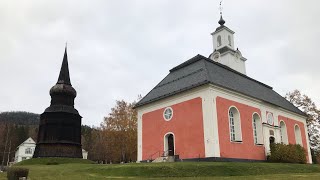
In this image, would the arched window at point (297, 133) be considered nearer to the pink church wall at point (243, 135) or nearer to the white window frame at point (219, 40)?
the pink church wall at point (243, 135)

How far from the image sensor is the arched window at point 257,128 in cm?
2794

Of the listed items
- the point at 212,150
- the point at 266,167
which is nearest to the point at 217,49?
the point at 212,150

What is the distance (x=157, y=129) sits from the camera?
27.5 meters

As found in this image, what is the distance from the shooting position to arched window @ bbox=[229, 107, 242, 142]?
25.4m

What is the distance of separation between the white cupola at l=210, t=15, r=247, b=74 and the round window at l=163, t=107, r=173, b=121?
13773 mm

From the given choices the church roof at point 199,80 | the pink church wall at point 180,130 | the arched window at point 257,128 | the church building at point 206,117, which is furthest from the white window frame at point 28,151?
the arched window at point 257,128

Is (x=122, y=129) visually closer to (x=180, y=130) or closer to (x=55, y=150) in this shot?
(x=55, y=150)

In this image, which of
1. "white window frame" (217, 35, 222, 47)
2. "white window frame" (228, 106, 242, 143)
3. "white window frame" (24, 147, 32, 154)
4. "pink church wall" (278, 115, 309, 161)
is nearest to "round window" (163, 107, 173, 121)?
"white window frame" (228, 106, 242, 143)

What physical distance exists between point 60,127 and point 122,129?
1002 centimetres

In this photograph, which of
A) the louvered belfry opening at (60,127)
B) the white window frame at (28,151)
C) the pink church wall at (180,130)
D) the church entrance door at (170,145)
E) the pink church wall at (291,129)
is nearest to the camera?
the pink church wall at (180,130)

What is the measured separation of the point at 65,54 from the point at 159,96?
2414 centimetres

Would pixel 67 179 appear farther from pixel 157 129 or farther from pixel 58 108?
pixel 58 108

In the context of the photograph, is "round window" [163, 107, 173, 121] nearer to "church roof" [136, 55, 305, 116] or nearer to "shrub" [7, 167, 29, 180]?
"church roof" [136, 55, 305, 116]

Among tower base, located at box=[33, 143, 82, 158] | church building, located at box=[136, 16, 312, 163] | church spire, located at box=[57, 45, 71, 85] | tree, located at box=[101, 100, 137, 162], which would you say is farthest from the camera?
tree, located at box=[101, 100, 137, 162]
